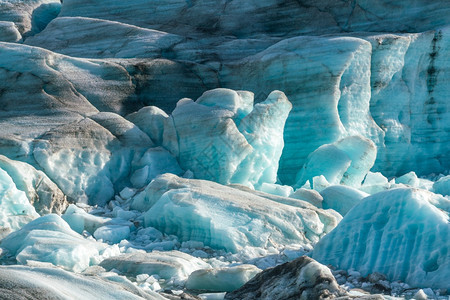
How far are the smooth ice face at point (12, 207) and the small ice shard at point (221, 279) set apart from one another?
3.31m

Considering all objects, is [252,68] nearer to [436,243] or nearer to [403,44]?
[403,44]

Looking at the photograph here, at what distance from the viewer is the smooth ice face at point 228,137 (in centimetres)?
1171

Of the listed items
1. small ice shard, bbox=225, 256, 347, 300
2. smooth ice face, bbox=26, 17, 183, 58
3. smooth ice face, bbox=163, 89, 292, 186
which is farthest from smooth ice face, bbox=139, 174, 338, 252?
smooth ice face, bbox=26, 17, 183, 58

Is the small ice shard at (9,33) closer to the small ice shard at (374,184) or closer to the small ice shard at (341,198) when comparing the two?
the small ice shard at (374,184)

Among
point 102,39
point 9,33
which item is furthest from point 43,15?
Answer: point 102,39

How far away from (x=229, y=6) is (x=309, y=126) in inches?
228

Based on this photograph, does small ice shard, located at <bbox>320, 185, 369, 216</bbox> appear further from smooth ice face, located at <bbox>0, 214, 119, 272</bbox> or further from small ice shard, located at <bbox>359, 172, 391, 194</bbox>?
smooth ice face, located at <bbox>0, 214, 119, 272</bbox>

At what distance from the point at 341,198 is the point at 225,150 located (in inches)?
88.4

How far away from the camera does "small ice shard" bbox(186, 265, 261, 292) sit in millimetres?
6621

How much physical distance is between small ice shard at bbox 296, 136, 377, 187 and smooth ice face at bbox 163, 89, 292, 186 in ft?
2.19

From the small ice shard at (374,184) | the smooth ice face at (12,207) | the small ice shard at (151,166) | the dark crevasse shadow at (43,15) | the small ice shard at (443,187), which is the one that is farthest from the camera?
the dark crevasse shadow at (43,15)

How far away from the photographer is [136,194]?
1088 centimetres

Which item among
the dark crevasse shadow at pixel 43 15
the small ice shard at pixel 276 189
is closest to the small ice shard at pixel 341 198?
the small ice shard at pixel 276 189

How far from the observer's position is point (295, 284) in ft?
17.6
